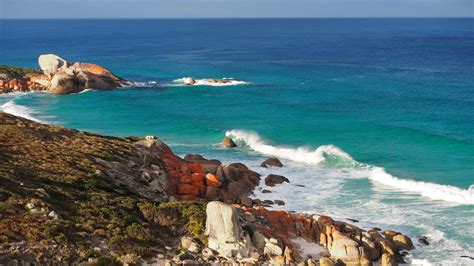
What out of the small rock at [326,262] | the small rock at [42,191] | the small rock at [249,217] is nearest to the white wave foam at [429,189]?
the small rock at [326,262]

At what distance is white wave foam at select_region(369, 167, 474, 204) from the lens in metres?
42.5

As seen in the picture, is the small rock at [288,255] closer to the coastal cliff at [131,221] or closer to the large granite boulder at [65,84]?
the coastal cliff at [131,221]

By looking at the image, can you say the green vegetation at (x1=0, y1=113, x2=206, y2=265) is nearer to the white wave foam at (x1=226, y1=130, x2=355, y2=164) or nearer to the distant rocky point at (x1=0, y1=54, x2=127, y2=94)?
the white wave foam at (x1=226, y1=130, x2=355, y2=164)

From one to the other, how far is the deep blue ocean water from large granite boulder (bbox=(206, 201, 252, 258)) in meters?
11.0

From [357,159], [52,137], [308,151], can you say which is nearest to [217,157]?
[308,151]

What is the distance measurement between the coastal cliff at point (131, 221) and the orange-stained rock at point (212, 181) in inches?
21.6

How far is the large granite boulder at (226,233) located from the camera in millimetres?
26828

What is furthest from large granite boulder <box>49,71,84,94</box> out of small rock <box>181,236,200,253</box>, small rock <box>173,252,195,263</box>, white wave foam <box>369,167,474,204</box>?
small rock <box>173,252,195,263</box>

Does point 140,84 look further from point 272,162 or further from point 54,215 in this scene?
point 54,215

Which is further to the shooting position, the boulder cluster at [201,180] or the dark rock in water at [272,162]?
the dark rock in water at [272,162]

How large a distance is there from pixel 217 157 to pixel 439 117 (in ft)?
105

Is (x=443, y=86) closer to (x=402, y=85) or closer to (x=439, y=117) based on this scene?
(x=402, y=85)

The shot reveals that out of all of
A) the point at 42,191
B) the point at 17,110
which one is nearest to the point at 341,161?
the point at 42,191

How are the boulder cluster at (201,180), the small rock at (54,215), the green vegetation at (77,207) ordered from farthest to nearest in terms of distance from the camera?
1. the boulder cluster at (201,180)
2. the small rock at (54,215)
3. the green vegetation at (77,207)
